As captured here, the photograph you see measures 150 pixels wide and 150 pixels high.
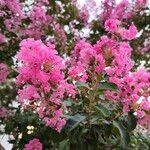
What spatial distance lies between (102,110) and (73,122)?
0.49ft

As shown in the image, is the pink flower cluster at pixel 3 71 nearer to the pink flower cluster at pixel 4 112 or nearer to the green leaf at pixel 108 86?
the pink flower cluster at pixel 4 112

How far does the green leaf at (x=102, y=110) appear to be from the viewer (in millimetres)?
2135

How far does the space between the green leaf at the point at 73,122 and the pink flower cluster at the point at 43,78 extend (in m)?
0.05

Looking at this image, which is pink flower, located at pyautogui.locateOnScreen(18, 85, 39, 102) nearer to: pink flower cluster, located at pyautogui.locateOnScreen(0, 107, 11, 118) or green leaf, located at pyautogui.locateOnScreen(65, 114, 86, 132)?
green leaf, located at pyautogui.locateOnScreen(65, 114, 86, 132)

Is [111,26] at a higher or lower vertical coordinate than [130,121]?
higher

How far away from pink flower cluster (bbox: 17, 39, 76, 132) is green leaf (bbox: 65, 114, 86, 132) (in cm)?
5

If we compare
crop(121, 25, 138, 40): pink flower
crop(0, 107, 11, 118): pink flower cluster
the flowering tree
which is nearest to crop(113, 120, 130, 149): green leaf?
the flowering tree

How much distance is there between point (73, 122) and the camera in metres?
2.13

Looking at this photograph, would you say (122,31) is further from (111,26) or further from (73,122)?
(73,122)

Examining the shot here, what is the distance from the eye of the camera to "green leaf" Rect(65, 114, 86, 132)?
2.10m

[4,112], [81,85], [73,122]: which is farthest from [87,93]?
[4,112]

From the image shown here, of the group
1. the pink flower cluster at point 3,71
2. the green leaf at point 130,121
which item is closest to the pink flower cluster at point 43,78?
the green leaf at point 130,121

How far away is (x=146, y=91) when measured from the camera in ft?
7.23

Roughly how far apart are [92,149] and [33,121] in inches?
29.5
